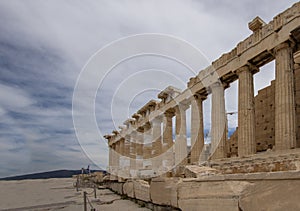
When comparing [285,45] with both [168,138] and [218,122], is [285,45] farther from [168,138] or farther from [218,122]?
[168,138]

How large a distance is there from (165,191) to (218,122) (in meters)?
9.38

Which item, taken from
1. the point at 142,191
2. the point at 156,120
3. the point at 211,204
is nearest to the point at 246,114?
the point at 142,191

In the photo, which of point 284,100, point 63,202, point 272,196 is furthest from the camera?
point 63,202

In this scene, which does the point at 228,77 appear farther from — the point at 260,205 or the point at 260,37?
the point at 260,205

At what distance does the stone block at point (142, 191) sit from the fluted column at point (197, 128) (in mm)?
7172

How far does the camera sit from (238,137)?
12.9 metres

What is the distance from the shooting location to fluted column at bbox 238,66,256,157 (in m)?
12.2

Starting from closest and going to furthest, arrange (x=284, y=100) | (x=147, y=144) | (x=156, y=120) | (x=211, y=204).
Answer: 1. (x=211, y=204)
2. (x=284, y=100)
3. (x=156, y=120)
4. (x=147, y=144)

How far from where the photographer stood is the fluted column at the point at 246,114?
12203 mm

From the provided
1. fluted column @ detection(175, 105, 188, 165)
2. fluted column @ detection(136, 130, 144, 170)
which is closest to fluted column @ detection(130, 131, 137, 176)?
fluted column @ detection(136, 130, 144, 170)

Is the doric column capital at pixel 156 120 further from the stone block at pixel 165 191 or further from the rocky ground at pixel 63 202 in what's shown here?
the stone block at pixel 165 191

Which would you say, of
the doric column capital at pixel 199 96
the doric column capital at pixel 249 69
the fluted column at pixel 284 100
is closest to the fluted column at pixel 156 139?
the doric column capital at pixel 199 96

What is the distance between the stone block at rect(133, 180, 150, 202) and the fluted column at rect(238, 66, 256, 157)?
559 cm

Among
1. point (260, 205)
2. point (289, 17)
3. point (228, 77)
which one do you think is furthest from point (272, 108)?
point (260, 205)
